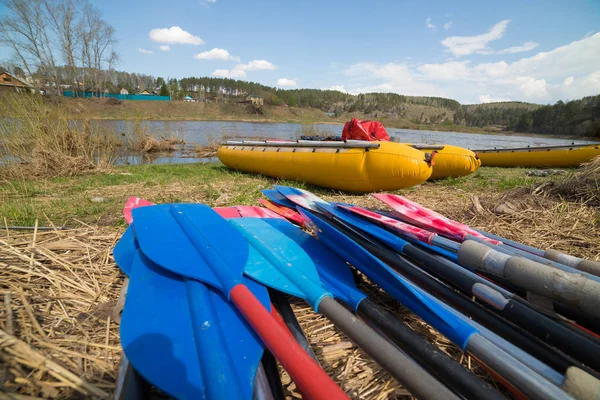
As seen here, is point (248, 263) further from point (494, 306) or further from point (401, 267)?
point (494, 306)

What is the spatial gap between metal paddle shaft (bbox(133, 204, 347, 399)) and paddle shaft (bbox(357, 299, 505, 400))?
401 millimetres

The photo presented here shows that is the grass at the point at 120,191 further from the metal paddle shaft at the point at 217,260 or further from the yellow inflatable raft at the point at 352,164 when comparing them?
the metal paddle shaft at the point at 217,260

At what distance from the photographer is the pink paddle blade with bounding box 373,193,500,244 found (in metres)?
1.96

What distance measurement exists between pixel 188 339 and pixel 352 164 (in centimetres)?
386

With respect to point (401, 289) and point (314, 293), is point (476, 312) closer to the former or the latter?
point (401, 289)

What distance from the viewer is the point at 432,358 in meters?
0.97

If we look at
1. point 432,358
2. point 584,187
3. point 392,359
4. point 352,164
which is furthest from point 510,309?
point 352,164

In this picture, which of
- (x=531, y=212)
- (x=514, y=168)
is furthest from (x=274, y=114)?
(x=531, y=212)

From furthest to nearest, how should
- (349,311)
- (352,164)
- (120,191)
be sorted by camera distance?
(120,191) < (352,164) < (349,311)

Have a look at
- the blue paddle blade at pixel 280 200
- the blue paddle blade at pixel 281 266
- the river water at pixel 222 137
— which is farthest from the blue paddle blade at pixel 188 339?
the river water at pixel 222 137

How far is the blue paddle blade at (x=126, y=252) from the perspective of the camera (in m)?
1.69

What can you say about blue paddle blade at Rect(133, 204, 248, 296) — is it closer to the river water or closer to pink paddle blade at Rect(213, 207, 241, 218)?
pink paddle blade at Rect(213, 207, 241, 218)

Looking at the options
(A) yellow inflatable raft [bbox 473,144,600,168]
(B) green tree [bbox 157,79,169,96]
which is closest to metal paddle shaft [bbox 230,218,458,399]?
(A) yellow inflatable raft [bbox 473,144,600,168]

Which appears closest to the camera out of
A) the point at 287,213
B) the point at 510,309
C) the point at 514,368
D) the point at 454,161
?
the point at 514,368
